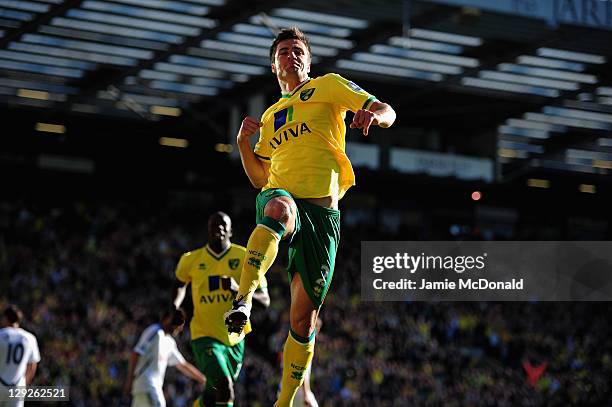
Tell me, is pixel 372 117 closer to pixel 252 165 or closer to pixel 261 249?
pixel 261 249

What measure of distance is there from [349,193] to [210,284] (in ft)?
75.1

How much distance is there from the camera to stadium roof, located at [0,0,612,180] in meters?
22.3

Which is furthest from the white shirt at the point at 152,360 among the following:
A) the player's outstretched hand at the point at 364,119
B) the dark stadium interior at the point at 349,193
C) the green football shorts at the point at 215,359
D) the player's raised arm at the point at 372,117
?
the dark stadium interior at the point at 349,193

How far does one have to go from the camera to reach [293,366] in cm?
636

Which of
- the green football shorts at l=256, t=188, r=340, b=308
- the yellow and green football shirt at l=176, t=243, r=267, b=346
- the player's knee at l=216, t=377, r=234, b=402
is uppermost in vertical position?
the green football shorts at l=256, t=188, r=340, b=308

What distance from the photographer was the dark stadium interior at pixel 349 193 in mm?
22406

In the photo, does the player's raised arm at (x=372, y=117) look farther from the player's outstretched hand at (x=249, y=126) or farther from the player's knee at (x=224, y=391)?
the player's knee at (x=224, y=391)

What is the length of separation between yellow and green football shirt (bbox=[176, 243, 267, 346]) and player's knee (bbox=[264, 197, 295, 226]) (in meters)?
3.32

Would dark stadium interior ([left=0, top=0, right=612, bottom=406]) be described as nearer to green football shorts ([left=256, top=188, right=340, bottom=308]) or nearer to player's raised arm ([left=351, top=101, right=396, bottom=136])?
green football shorts ([left=256, top=188, right=340, bottom=308])

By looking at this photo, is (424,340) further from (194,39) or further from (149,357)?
(149,357)

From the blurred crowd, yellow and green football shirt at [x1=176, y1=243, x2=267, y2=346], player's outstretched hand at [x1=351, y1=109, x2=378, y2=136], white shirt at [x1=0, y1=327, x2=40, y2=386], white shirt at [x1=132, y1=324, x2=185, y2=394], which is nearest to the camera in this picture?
player's outstretched hand at [x1=351, y1=109, x2=378, y2=136]


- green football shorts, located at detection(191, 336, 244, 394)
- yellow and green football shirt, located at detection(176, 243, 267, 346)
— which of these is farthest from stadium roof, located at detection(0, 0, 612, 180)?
green football shorts, located at detection(191, 336, 244, 394)

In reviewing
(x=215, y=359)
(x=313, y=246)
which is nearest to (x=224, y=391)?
(x=215, y=359)

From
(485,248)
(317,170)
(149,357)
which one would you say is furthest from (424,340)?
(317,170)
